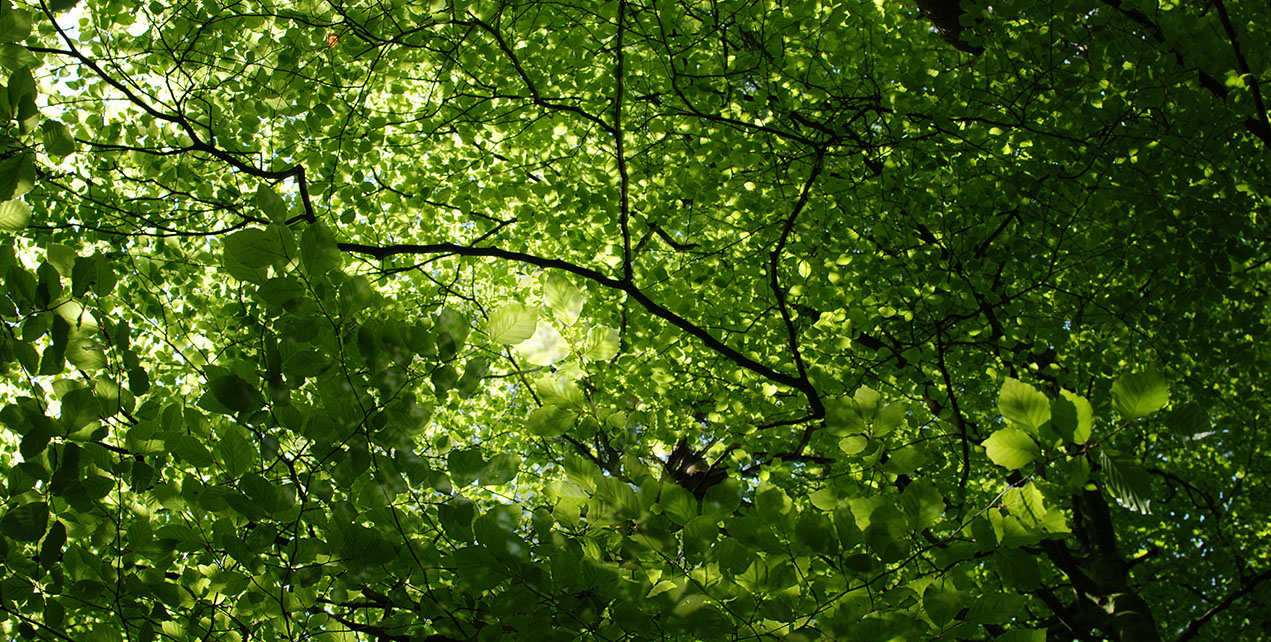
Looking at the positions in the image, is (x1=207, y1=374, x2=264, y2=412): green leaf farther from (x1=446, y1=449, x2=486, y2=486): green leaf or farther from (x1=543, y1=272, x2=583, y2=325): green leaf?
(x1=543, y1=272, x2=583, y2=325): green leaf

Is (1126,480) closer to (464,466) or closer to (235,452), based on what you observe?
(464,466)

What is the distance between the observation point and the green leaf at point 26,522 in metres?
1.81

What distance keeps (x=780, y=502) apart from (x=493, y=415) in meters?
6.75

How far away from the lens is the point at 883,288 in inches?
200

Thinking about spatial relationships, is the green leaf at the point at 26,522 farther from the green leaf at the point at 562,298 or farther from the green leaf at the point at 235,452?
the green leaf at the point at 562,298

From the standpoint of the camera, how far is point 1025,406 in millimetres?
1276

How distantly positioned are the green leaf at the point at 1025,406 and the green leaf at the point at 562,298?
38.0 inches

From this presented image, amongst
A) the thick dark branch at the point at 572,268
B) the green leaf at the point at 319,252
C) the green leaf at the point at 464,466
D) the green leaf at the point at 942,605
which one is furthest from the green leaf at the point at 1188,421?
the thick dark branch at the point at 572,268

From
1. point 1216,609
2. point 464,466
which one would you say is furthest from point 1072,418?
point 1216,609

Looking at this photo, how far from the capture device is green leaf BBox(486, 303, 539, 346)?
1.73m

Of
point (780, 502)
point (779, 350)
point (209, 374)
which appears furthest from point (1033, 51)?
point (209, 374)

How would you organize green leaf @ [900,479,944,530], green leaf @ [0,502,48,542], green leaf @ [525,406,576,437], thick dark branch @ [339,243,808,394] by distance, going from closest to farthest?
green leaf @ [900,479,944,530], green leaf @ [0,502,48,542], green leaf @ [525,406,576,437], thick dark branch @ [339,243,808,394]

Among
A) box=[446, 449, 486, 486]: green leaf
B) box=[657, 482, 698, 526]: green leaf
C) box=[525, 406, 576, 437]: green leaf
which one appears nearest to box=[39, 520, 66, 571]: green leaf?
box=[446, 449, 486, 486]: green leaf

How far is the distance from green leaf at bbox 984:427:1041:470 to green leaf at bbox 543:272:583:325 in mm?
971
